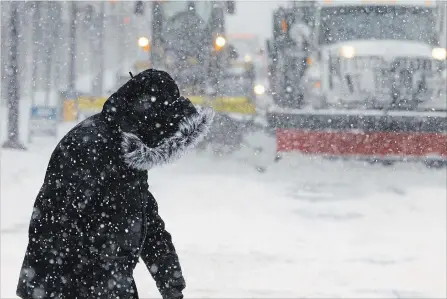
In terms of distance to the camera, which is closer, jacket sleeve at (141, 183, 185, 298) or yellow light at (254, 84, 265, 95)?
jacket sleeve at (141, 183, 185, 298)

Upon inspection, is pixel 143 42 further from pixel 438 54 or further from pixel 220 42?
pixel 438 54

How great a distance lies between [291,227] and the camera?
26.1 ft

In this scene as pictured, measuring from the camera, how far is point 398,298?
18.0 ft

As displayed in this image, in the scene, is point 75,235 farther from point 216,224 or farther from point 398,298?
point 216,224

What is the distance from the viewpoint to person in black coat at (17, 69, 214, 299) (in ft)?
8.47

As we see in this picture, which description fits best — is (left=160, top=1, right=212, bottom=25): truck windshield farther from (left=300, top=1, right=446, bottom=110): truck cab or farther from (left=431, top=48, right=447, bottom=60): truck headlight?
(left=431, top=48, right=447, bottom=60): truck headlight

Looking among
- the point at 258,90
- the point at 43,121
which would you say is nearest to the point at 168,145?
the point at 258,90

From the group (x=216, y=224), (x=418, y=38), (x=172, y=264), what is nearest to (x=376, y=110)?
(x=418, y=38)

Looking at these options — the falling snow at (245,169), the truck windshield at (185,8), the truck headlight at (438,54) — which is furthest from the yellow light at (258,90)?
the truck headlight at (438,54)

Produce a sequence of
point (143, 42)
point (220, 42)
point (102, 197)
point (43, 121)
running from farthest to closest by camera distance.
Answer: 1. point (143, 42)
2. point (43, 121)
3. point (220, 42)
4. point (102, 197)

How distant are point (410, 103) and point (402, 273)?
24.6 feet

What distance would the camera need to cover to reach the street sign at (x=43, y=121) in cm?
1576

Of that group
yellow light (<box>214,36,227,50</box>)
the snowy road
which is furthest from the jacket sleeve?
yellow light (<box>214,36,227,50</box>)

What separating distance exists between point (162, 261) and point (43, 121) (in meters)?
13.4
